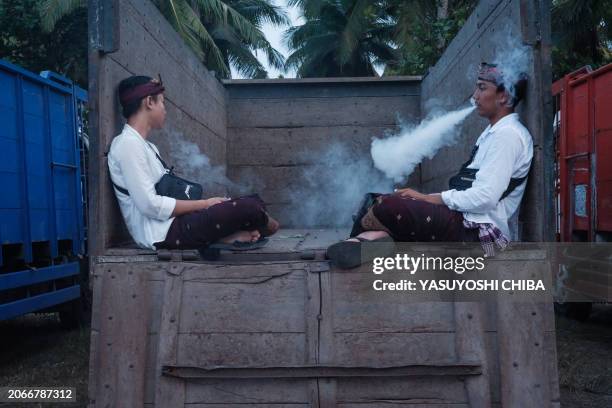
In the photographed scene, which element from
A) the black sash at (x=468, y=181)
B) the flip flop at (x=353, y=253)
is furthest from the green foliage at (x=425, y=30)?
the flip flop at (x=353, y=253)

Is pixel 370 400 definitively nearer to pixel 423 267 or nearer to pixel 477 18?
pixel 423 267

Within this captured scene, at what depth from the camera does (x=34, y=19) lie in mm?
13086

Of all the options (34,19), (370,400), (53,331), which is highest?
(34,19)

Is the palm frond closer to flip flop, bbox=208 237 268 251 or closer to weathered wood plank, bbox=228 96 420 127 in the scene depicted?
weathered wood plank, bbox=228 96 420 127

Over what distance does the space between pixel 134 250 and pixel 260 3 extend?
2226cm

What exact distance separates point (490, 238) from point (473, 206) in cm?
18

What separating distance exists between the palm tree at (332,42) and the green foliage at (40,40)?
11.8 metres

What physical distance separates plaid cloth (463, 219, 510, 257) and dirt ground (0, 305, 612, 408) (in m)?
1.88

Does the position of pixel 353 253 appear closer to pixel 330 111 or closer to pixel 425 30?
pixel 330 111

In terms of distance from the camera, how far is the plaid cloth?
3133 millimetres

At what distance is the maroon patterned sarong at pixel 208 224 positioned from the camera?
10.7ft

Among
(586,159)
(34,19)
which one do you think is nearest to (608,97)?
(586,159)

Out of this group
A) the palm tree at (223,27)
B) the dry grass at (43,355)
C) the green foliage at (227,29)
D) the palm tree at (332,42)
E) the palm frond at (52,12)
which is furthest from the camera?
the palm tree at (332,42)

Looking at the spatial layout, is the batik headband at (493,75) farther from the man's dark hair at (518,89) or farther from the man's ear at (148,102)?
the man's ear at (148,102)
